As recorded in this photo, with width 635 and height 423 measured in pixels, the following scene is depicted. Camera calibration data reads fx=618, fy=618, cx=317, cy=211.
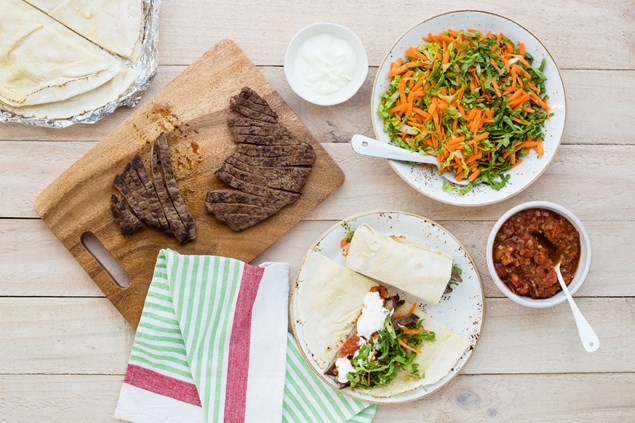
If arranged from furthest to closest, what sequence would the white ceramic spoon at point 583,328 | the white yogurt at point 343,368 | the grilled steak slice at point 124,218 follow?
the grilled steak slice at point 124,218 → the white yogurt at point 343,368 → the white ceramic spoon at point 583,328

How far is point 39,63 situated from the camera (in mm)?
3328

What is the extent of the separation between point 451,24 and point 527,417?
A: 2.19 meters

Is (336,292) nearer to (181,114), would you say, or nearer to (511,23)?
(181,114)

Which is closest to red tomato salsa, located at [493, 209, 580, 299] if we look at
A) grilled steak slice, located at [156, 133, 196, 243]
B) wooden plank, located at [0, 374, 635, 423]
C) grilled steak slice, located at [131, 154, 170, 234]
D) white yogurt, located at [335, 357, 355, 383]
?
wooden plank, located at [0, 374, 635, 423]

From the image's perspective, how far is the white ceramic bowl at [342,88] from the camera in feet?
10.6

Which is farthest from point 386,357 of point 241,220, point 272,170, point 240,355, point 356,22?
point 356,22

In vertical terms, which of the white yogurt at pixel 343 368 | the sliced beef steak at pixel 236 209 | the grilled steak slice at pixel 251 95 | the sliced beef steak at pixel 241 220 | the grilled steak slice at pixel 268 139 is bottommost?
the white yogurt at pixel 343 368

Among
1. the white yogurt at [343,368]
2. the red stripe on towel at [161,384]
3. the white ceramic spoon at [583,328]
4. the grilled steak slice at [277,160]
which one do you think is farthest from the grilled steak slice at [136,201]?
the white ceramic spoon at [583,328]

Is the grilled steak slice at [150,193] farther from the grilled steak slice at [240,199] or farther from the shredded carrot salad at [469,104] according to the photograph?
the shredded carrot salad at [469,104]

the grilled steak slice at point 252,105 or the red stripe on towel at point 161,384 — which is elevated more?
the grilled steak slice at point 252,105

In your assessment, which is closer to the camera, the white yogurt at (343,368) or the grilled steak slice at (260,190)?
the white yogurt at (343,368)

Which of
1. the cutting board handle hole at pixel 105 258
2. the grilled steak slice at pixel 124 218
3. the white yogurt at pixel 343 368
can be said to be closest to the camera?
the white yogurt at pixel 343 368

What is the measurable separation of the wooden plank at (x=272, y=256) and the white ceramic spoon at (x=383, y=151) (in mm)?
441

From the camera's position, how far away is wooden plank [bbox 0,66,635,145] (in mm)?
3379
